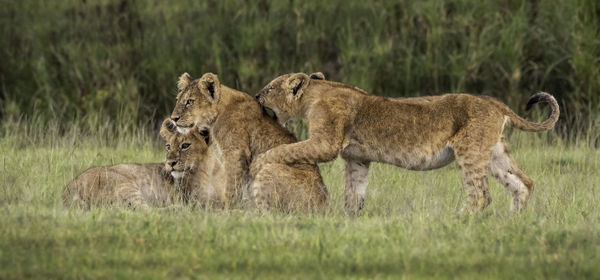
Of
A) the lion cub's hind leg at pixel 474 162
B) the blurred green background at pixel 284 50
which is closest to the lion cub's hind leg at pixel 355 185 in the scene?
the lion cub's hind leg at pixel 474 162

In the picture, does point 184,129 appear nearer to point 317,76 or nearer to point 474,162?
point 317,76

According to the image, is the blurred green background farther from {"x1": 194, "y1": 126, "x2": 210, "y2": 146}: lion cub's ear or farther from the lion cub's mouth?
the lion cub's mouth

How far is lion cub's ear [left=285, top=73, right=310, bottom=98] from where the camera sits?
9.76 meters

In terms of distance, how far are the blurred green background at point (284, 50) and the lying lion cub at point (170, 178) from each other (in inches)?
206

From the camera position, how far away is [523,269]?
6.51 meters

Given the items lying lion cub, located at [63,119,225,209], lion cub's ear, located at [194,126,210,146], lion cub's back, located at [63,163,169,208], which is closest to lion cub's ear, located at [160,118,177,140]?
lying lion cub, located at [63,119,225,209]

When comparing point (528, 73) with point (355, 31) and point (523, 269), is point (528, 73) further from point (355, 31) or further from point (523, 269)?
point (523, 269)

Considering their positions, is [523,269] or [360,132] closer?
[523,269]

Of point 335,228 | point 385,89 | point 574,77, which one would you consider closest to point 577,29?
point 574,77

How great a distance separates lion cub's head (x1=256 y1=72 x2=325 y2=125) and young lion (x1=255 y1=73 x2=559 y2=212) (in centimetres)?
1

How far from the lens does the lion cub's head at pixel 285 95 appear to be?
32.0 ft

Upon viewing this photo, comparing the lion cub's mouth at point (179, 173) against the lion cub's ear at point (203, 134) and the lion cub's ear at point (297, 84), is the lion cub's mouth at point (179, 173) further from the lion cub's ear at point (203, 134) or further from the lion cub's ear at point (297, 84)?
the lion cub's ear at point (297, 84)

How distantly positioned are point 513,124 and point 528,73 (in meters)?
6.54

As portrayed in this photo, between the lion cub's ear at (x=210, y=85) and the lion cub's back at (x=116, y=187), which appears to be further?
the lion cub's ear at (x=210, y=85)
